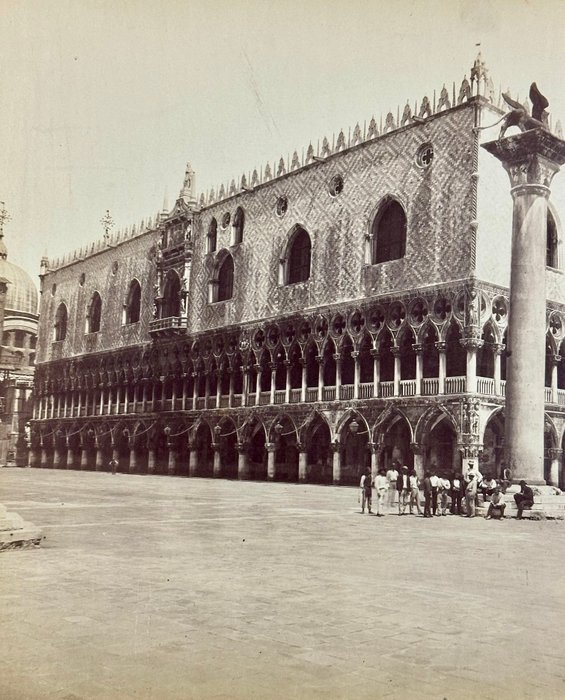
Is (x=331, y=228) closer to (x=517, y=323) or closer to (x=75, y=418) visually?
(x=517, y=323)

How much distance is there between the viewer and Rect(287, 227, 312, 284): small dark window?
34.1 meters

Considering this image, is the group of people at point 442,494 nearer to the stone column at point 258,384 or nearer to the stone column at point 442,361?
the stone column at point 442,361

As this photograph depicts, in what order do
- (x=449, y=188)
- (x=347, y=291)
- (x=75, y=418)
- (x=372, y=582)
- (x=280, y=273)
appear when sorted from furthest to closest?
1. (x=75, y=418)
2. (x=280, y=273)
3. (x=347, y=291)
4. (x=449, y=188)
5. (x=372, y=582)

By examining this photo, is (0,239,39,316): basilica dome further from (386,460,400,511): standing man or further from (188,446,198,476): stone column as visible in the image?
(386,460,400,511): standing man

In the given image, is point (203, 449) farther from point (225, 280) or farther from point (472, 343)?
point (472, 343)

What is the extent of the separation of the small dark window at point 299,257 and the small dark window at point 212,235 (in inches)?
240

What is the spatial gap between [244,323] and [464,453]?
14.1m

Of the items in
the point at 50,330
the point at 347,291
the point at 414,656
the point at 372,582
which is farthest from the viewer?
the point at 50,330

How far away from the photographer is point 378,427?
95.1 ft

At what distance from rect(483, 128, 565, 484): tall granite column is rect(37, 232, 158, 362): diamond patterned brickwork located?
27.8 metres

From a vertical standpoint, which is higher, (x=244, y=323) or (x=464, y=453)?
(x=244, y=323)

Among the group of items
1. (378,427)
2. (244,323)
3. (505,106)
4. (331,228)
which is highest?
(505,106)

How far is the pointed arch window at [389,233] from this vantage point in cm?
2988

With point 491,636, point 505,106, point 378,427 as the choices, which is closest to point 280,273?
point 378,427
